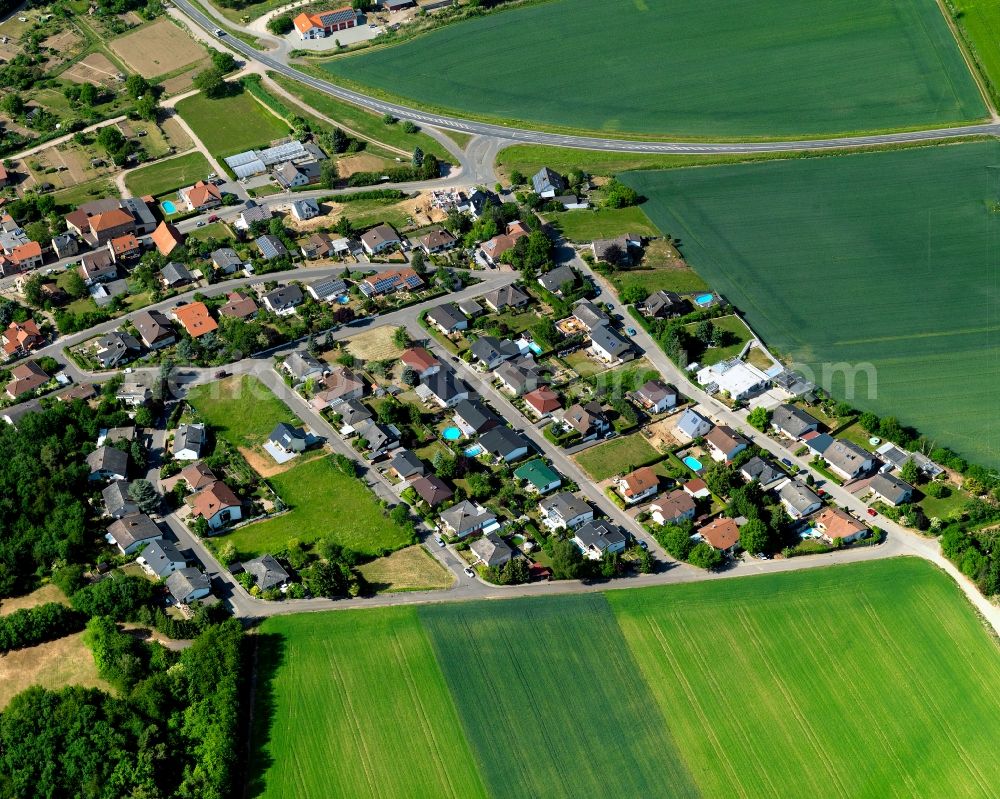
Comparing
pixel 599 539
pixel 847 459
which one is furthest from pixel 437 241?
pixel 847 459

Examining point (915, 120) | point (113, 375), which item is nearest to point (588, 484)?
point (113, 375)

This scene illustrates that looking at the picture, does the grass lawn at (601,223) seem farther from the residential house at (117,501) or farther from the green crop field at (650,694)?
the residential house at (117,501)

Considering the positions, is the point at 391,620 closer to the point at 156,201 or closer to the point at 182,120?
the point at 156,201

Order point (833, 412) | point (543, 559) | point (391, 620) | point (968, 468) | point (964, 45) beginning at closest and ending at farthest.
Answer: point (391, 620), point (543, 559), point (968, 468), point (833, 412), point (964, 45)

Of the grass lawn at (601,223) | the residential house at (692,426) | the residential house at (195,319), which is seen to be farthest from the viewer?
the grass lawn at (601,223)

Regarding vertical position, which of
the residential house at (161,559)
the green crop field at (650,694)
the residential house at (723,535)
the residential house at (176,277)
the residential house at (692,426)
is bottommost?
the green crop field at (650,694)

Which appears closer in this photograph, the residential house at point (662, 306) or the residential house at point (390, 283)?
the residential house at point (662, 306)

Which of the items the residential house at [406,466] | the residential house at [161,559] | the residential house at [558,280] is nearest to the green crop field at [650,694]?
the residential house at [161,559]
